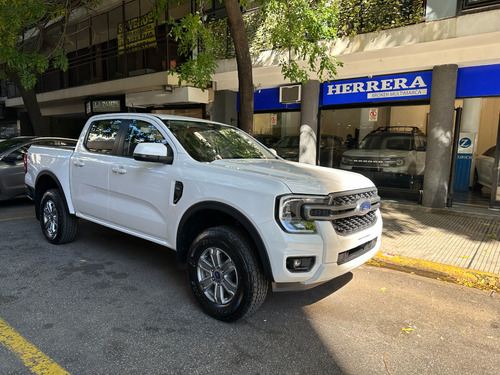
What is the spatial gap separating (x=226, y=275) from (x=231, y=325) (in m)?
0.44

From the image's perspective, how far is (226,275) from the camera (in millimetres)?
3170

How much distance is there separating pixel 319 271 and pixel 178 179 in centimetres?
162

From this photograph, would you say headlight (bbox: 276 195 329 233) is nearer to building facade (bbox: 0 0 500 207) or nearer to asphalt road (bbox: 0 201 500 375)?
asphalt road (bbox: 0 201 500 375)

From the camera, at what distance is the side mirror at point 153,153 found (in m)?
3.48

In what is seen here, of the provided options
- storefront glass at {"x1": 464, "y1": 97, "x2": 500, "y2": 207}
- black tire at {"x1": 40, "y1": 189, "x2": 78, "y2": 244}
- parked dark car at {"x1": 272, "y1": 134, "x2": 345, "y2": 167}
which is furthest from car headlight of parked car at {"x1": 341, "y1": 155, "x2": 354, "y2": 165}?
black tire at {"x1": 40, "y1": 189, "x2": 78, "y2": 244}

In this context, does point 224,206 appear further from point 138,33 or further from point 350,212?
point 138,33

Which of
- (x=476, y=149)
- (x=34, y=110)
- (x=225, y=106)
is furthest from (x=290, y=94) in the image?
(x=34, y=110)

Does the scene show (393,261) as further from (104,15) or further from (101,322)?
(104,15)

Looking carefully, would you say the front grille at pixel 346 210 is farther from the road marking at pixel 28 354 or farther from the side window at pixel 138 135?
the road marking at pixel 28 354

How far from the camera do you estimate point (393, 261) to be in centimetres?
482

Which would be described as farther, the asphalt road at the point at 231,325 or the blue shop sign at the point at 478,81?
the blue shop sign at the point at 478,81

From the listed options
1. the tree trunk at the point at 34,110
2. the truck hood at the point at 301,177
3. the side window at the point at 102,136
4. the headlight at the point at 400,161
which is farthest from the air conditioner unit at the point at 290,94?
the tree trunk at the point at 34,110

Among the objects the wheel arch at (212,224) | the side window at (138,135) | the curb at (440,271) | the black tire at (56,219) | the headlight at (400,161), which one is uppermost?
the side window at (138,135)

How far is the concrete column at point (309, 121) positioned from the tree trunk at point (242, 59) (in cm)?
336
